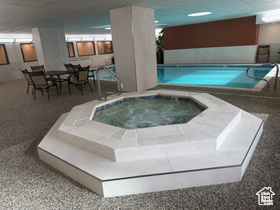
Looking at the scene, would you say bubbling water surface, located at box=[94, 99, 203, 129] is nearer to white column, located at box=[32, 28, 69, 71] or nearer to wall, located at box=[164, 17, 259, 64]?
white column, located at box=[32, 28, 69, 71]

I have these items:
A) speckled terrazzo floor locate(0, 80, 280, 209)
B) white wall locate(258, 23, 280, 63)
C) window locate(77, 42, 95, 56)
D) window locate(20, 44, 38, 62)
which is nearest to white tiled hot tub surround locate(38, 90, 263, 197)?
speckled terrazzo floor locate(0, 80, 280, 209)

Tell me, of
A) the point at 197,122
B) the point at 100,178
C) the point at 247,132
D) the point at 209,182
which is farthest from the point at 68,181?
the point at 247,132

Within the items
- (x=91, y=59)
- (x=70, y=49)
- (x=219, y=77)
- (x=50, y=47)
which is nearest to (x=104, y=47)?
(x=91, y=59)

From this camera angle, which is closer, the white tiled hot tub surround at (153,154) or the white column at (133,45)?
the white tiled hot tub surround at (153,154)

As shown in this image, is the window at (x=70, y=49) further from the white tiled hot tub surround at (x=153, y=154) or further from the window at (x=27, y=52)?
the white tiled hot tub surround at (x=153, y=154)

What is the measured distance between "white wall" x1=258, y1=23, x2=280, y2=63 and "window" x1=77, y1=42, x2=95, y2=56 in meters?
11.4

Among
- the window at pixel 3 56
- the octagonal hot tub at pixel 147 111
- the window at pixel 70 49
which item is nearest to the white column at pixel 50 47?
the window at pixel 3 56

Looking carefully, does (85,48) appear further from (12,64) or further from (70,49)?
(12,64)

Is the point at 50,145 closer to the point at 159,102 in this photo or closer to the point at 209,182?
the point at 209,182

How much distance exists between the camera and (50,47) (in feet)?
28.1

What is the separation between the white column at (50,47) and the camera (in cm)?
823

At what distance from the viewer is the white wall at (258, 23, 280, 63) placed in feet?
35.9

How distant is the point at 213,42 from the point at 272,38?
3.19 meters

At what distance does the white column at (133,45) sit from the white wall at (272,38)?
8662mm
